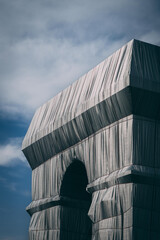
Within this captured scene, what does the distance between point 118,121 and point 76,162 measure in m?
7.78

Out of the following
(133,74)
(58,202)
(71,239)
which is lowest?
(71,239)

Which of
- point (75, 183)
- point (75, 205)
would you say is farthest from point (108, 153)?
point (75, 205)

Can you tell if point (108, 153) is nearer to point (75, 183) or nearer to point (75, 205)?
point (75, 183)

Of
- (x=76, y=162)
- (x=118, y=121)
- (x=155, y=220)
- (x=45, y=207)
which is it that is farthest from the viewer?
(x=45, y=207)

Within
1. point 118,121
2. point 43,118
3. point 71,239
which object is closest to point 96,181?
point 118,121

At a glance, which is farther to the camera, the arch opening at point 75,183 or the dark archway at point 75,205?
the arch opening at point 75,183

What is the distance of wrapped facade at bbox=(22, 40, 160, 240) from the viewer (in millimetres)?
38469

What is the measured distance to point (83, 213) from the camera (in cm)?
4903

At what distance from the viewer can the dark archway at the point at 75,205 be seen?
48000mm

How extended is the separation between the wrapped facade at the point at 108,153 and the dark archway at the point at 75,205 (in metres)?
0.09

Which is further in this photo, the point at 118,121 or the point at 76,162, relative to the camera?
the point at 76,162

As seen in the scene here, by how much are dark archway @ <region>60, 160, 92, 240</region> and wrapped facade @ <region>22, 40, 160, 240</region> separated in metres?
0.09

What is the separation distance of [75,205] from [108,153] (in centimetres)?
931

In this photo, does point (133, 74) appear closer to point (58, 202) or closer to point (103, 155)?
point (103, 155)
